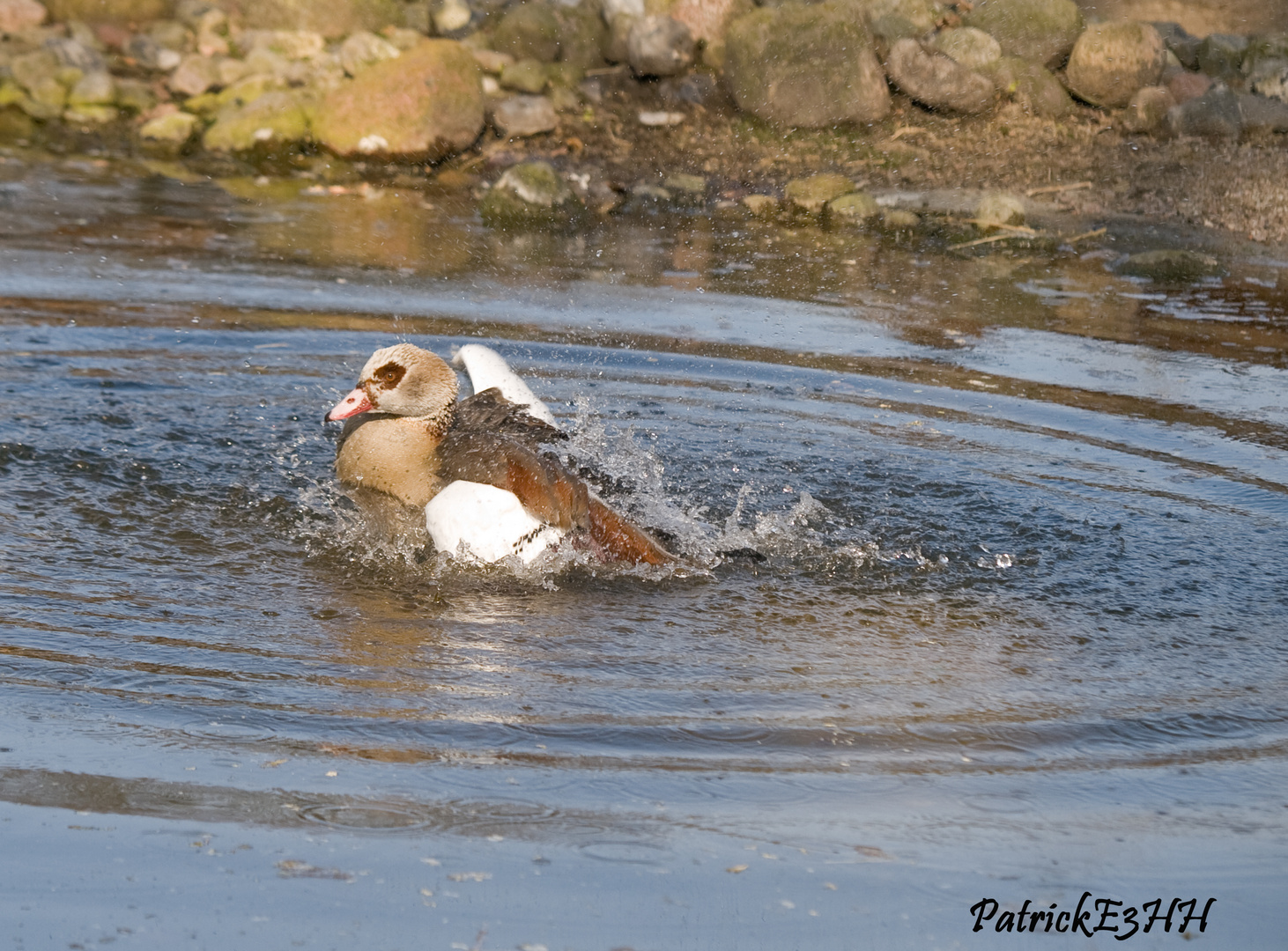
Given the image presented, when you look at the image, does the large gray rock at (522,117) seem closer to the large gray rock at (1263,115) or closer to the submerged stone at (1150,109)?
the submerged stone at (1150,109)

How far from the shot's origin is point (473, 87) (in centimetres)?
1358

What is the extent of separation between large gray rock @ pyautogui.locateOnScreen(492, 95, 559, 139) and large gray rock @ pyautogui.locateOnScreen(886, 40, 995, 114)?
343cm

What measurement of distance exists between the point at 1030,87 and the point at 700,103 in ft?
10.7

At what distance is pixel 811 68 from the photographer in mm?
13844

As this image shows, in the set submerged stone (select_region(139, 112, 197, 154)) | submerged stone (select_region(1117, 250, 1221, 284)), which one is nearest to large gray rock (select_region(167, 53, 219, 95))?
submerged stone (select_region(139, 112, 197, 154))

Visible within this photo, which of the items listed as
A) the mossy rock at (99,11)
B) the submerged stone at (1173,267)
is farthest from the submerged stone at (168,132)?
the submerged stone at (1173,267)

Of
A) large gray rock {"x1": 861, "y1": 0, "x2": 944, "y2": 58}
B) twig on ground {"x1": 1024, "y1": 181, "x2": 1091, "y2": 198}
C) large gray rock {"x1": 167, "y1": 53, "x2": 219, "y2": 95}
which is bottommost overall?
twig on ground {"x1": 1024, "y1": 181, "x2": 1091, "y2": 198}

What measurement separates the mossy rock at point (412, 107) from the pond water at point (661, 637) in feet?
14.6

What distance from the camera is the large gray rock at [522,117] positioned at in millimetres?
13883

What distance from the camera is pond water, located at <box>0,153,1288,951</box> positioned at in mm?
3158

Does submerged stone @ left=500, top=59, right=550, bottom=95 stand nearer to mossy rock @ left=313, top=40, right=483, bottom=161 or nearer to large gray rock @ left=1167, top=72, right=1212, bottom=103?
mossy rock @ left=313, top=40, right=483, bottom=161

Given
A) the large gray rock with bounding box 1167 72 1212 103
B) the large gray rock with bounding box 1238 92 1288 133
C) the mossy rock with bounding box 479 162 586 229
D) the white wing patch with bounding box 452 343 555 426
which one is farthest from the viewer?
the large gray rock with bounding box 1167 72 1212 103

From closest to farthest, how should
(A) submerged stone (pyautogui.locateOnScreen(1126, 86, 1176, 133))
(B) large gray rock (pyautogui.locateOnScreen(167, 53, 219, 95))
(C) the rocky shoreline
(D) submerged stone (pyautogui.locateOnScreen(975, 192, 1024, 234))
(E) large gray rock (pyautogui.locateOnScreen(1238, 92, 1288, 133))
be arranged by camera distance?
(D) submerged stone (pyautogui.locateOnScreen(975, 192, 1024, 234))
(C) the rocky shoreline
(E) large gray rock (pyautogui.locateOnScreen(1238, 92, 1288, 133))
(A) submerged stone (pyautogui.locateOnScreen(1126, 86, 1176, 133))
(B) large gray rock (pyautogui.locateOnScreen(167, 53, 219, 95))

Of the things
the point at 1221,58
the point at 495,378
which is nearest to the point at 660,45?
the point at 1221,58
